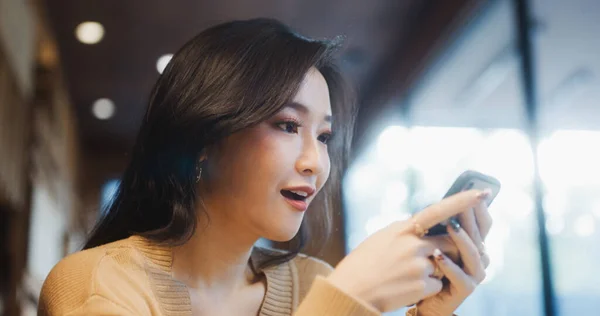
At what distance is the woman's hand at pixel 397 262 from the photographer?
2.32ft

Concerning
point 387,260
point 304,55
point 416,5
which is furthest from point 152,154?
point 416,5

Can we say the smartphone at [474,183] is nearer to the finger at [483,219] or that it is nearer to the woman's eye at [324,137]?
the finger at [483,219]

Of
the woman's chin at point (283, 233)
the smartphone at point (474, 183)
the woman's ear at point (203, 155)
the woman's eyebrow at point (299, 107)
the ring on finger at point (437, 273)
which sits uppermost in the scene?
the woman's eyebrow at point (299, 107)

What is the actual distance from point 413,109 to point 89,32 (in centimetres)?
216

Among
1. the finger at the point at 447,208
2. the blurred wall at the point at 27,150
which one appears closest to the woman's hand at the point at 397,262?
the finger at the point at 447,208

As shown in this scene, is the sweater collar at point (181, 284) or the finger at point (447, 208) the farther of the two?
the sweater collar at point (181, 284)

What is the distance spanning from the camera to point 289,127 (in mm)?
887

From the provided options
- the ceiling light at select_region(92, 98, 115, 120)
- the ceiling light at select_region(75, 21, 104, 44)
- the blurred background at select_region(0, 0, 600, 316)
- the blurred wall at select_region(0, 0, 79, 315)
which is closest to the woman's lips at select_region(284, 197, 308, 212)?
the blurred background at select_region(0, 0, 600, 316)

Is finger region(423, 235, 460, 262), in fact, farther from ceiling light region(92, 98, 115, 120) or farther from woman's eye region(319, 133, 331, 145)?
ceiling light region(92, 98, 115, 120)

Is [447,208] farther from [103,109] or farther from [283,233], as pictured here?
[103,109]

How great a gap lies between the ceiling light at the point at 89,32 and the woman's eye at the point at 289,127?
370 cm

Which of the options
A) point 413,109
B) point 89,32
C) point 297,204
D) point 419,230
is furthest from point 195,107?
point 89,32

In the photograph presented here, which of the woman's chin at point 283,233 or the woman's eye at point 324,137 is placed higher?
the woman's eye at point 324,137

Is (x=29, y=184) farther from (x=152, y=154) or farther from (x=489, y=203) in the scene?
(x=489, y=203)
